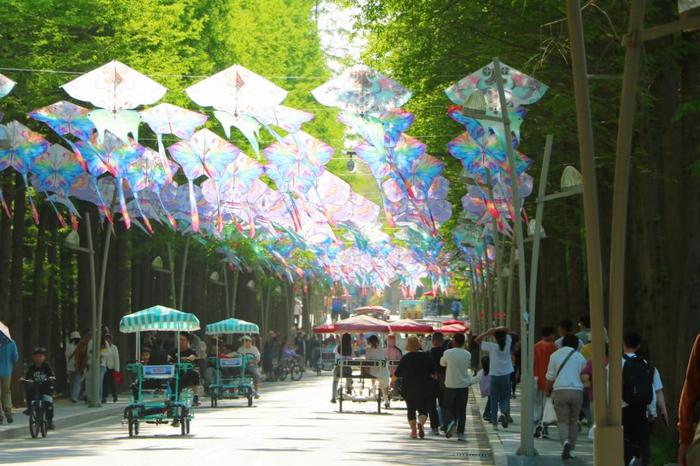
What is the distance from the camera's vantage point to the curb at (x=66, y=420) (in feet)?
91.9

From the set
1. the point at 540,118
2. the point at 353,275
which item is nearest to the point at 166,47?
the point at 540,118

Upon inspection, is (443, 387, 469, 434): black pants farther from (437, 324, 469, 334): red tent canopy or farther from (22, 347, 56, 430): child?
(437, 324, 469, 334): red tent canopy

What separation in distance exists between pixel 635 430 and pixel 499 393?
40.0 feet

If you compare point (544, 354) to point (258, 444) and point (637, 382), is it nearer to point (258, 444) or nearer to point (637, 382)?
point (258, 444)

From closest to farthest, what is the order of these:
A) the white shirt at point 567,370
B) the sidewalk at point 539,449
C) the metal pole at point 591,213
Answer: the metal pole at point 591,213, the white shirt at point 567,370, the sidewalk at point 539,449

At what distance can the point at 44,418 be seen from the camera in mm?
27750

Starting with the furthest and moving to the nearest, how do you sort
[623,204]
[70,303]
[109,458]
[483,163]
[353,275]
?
[353,275] < [70,303] < [483,163] < [109,458] < [623,204]

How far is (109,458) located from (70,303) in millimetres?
30273

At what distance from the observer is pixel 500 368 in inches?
1097

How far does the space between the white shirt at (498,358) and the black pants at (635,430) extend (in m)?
10.5

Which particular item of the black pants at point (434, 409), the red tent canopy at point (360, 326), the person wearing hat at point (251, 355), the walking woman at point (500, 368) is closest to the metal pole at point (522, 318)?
the walking woman at point (500, 368)

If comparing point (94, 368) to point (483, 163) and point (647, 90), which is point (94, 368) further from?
point (647, 90)

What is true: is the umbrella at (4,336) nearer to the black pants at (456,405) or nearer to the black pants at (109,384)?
the black pants at (456,405)

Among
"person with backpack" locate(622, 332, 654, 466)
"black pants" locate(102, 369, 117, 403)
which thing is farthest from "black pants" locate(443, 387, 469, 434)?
"black pants" locate(102, 369, 117, 403)
